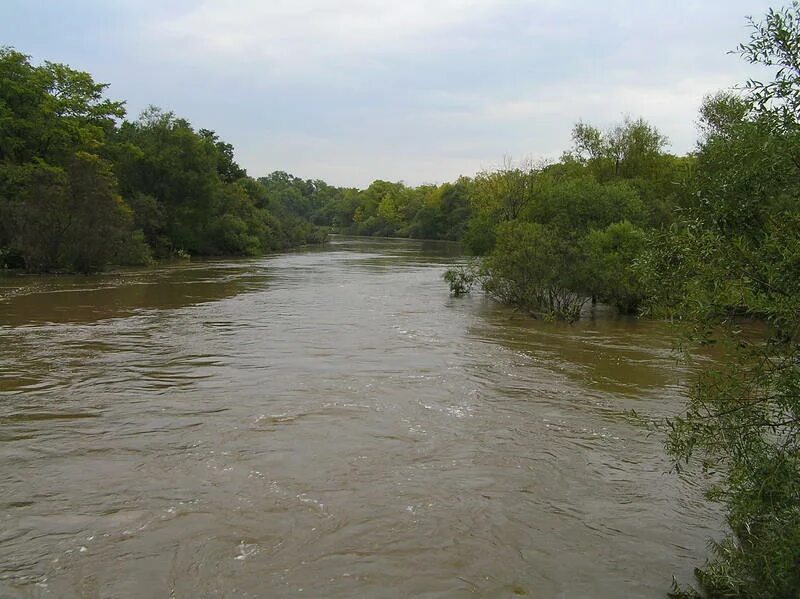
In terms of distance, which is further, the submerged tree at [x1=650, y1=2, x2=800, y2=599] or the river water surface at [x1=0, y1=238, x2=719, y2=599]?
the river water surface at [x1=0, y1=238, x2=719, y2=599]

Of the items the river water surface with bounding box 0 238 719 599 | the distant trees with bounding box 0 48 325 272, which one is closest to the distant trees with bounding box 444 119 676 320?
the river water surface with bounding box 0 238 719 599

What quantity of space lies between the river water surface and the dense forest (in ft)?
4.14

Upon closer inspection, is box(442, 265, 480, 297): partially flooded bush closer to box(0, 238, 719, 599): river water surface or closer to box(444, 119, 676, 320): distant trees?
box(444, 119, 676, 320): distant trees

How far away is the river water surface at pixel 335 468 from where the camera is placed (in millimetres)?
5852

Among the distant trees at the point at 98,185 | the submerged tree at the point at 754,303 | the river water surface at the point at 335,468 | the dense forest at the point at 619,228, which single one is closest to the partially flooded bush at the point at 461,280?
the dense forest at the point at 619,228

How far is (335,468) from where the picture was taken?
27.3ft

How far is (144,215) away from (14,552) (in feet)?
143

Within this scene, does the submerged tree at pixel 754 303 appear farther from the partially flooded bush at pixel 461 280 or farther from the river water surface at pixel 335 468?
the partially flooded bush at pixel 461 280

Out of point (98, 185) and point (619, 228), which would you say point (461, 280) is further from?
point (98, 185)

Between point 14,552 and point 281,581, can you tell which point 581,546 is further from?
point 14,552

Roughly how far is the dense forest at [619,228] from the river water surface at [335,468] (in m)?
1.26

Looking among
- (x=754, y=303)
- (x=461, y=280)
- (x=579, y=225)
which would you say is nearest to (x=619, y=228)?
(x=579, y=225)

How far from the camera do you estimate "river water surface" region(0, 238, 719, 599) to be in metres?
5.85

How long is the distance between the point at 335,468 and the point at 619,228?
19.1m
